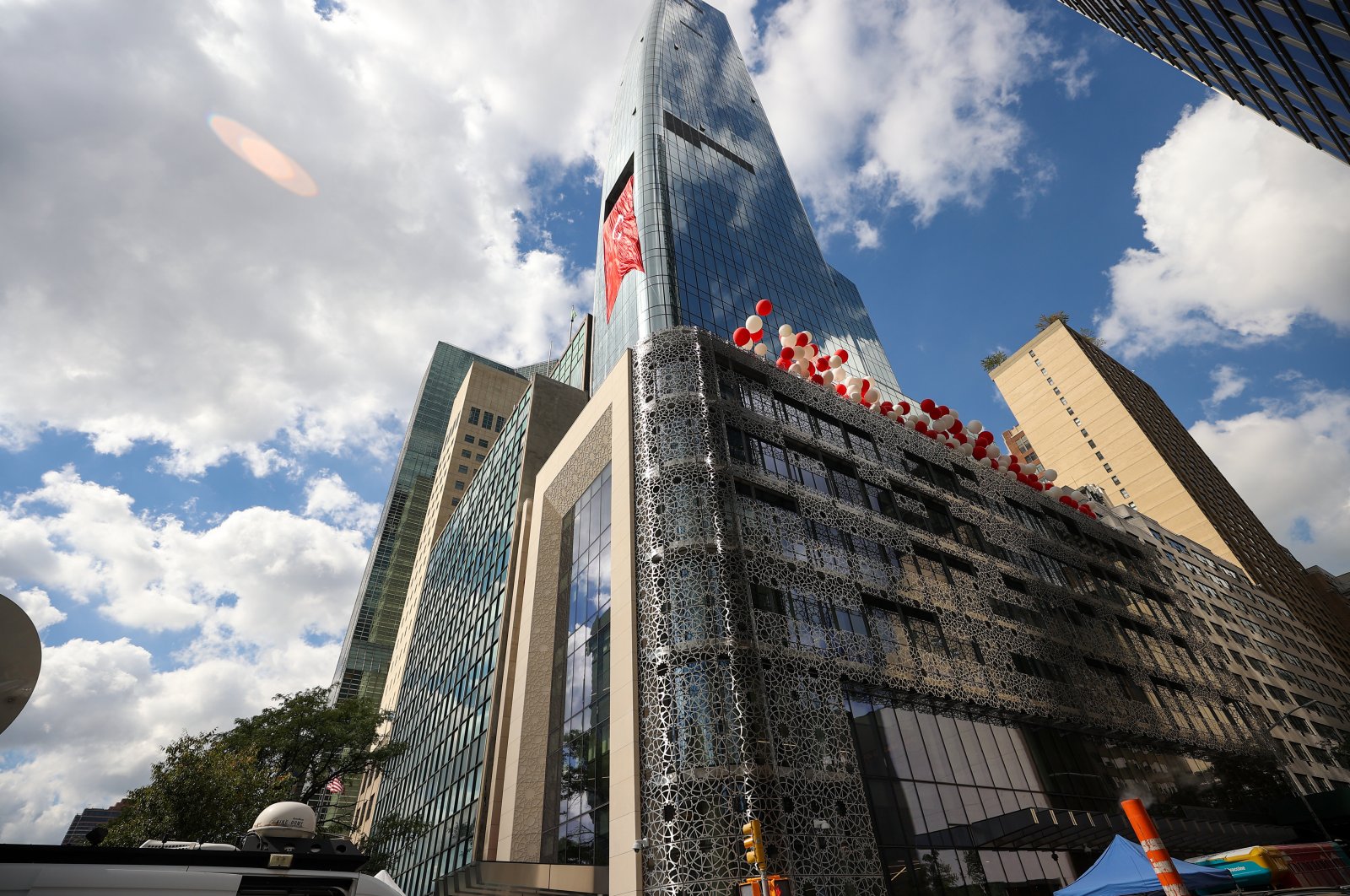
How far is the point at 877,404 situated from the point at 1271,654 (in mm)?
70731

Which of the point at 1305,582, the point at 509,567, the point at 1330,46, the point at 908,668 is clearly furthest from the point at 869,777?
the point at 1305,582

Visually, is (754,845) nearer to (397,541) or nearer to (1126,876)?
(1126,876)

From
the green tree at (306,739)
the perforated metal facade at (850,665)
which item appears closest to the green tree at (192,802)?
the green tree at (306,739)

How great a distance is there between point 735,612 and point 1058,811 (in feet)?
41.0

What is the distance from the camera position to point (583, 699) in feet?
90.0

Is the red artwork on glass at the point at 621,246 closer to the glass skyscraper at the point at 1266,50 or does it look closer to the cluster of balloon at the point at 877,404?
the cluster of balloon at the point at 877,404

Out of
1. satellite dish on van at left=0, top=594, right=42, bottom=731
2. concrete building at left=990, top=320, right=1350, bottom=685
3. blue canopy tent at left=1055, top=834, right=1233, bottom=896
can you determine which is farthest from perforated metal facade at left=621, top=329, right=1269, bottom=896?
concrete building at left=990, top=320, right=1350, bottom=685

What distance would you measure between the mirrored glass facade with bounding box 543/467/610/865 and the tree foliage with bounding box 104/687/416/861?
11.8 m

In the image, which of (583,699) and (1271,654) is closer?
(583,699)

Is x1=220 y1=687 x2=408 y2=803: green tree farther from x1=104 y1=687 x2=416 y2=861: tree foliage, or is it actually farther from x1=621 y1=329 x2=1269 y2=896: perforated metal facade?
x1=621 y1=329 x2=1269 y2=896: perforated metal facade

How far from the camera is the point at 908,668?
25547mm

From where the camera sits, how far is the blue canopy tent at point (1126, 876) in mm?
15258

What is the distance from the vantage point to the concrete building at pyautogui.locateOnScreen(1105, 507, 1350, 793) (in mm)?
59781

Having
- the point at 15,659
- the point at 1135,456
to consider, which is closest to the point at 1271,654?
the point at 1135,456
